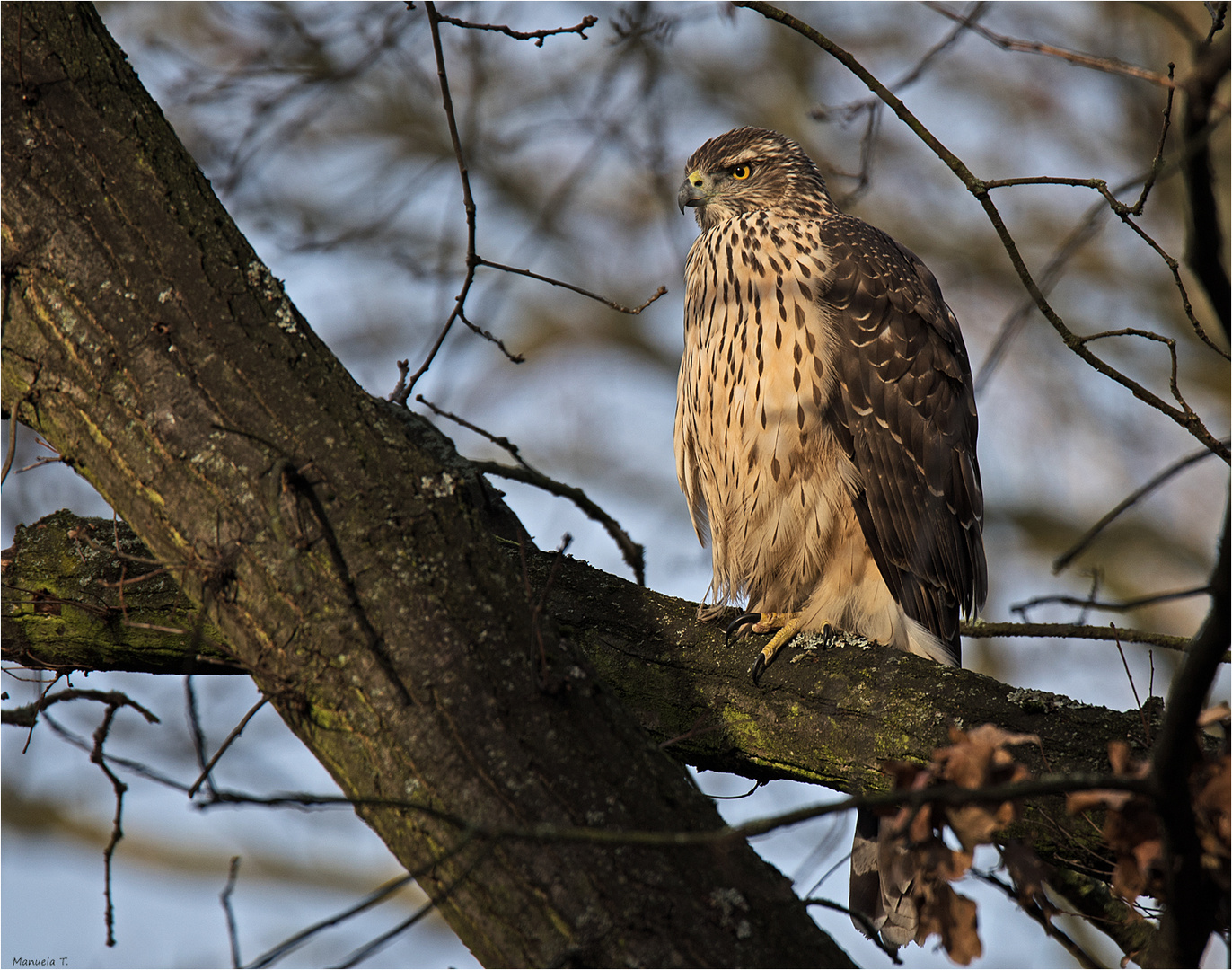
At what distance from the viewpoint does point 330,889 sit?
9.09 m

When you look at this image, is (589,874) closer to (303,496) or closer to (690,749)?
(303,496)

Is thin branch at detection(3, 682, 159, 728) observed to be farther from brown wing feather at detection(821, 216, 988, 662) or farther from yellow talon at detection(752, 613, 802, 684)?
brown wing feather at detection(821, 216, 988, 662)

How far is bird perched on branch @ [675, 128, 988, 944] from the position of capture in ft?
12.5

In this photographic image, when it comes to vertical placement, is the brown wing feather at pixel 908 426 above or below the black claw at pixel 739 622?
above

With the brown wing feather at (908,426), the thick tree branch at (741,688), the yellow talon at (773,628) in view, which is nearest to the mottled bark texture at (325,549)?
the thick tree branch at (741,688)

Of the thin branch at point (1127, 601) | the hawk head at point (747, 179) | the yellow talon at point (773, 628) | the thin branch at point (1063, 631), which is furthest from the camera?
the hawk head at point (747, 179)

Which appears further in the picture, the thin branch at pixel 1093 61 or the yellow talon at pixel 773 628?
the yellow talon at pixel 773 628

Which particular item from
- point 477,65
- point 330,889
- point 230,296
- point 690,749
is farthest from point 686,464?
point 330,889

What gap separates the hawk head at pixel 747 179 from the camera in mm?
4484

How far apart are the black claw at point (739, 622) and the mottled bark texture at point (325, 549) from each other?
1207mm

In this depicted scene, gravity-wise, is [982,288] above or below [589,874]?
above

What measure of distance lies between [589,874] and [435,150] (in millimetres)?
8559

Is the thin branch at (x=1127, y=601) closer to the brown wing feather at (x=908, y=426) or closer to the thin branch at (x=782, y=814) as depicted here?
the thin branch at (x=782, y=814)

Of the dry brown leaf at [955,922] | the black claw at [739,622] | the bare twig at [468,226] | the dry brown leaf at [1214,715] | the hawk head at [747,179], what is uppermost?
the hawk head at [747,179]
